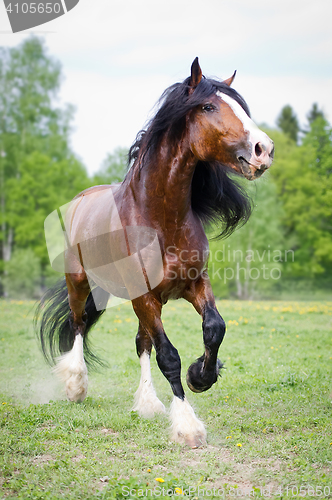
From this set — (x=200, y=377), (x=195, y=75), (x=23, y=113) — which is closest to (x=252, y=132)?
(x=195, y=75)

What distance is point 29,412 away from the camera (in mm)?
4660

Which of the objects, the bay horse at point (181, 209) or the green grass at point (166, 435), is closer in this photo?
the green grass at point (166, 435)

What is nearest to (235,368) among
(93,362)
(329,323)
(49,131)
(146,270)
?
(93,362)

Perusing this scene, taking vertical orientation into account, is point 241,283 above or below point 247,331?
below

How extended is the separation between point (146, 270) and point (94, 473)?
163cm

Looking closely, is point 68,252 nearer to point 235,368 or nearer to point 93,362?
point 93,362

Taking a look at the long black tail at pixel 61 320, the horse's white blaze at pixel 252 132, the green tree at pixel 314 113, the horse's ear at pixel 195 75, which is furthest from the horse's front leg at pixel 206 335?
the green tree at pixel 314 113

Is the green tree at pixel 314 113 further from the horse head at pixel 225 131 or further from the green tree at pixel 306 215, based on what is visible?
the horse head at pixel 225 131

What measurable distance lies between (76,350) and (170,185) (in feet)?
8.94

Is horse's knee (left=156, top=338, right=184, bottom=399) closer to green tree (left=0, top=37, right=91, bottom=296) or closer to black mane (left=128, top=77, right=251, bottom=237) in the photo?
black mane (left=128, top=77, right=251, bottom=237)

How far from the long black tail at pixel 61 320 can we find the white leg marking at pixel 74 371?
0.23 meters

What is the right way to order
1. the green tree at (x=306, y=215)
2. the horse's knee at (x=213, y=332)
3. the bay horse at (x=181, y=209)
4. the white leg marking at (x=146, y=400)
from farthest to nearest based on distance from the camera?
the green tree at (x=306, y=215) < the white leg marking at (x=146, y=400) < the horse's knee at (x=213, y=332) < the bay horse at (x=181, y=209)

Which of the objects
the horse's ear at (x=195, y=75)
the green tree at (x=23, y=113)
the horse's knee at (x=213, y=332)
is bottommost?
the horse's knee at (x=213, y=332)

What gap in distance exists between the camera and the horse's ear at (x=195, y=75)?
3758 millimetres
